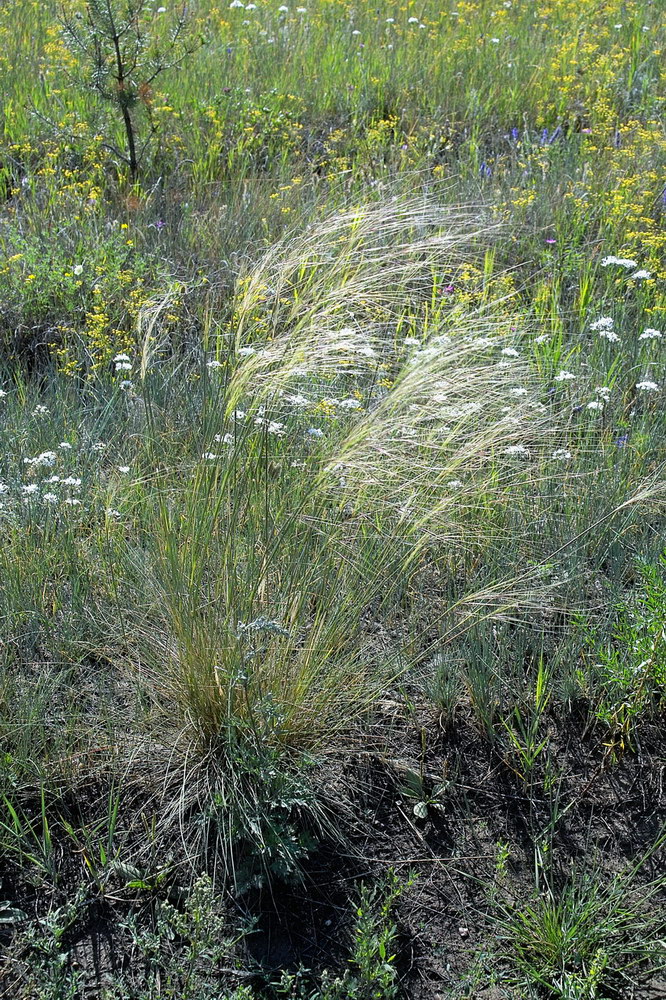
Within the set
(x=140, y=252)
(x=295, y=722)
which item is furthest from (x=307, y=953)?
(x=140, y=252)

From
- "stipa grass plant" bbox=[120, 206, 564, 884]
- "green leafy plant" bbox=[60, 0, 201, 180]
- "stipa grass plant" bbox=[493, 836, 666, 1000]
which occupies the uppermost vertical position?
"green leafy plant" bbox=[60, 0, 201, 180]

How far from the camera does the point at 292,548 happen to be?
253 cm

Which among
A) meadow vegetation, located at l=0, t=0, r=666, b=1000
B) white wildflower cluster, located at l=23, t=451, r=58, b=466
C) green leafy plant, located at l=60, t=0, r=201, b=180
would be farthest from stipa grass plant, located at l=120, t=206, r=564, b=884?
green leafy plant, located at l=60, t=0, r=201, b=180

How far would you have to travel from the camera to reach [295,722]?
2.38 metres

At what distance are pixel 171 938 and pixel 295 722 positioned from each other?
1.87 ft

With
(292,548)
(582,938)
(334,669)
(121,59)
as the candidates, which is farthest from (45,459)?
(121,59)

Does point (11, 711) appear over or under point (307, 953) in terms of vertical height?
over

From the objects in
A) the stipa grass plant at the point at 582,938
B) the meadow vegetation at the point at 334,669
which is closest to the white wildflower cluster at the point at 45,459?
the meadow vegetation at the point at 334,669

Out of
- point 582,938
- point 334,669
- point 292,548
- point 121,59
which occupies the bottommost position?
point 582,938

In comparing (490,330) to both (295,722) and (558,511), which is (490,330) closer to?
(558,511)

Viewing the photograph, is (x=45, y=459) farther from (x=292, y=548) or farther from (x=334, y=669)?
(x=334, y=669)

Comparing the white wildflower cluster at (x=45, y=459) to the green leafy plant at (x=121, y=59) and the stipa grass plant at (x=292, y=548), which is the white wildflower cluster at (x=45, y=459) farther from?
the green leafy plant at (x=121, y=59)

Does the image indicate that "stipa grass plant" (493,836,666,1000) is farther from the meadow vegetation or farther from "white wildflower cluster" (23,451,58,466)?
"white wildflower cluster" (23,451,58,466)

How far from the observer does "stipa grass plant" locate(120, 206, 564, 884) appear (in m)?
2.31
